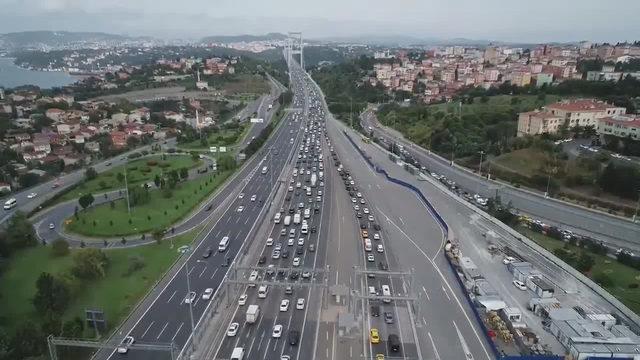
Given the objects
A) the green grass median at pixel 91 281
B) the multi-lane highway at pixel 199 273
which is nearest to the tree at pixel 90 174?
the multi-lane highway at pixel 199 273

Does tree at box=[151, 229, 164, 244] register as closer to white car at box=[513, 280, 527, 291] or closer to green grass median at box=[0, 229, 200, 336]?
green grass median at box=[0, 229, 200, 336]

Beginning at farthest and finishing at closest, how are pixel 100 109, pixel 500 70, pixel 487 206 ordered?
pixel 500 70
pixel 100 109
pixel 487 206

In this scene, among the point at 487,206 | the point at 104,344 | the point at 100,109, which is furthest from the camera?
the point at 100,109

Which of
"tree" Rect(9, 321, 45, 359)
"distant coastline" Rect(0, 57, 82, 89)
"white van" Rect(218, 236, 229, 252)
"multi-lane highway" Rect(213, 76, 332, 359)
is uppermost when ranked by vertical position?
"distant coastline" Rect(0, 57, 82, 89)

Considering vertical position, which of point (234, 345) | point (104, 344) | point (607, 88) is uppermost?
point (607, 88)

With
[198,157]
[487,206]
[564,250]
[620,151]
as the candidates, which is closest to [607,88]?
[620,151]

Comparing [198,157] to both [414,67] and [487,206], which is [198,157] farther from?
[414,67]

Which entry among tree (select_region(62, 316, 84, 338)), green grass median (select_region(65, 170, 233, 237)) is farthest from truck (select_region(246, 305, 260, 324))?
green grass median (select_region(65, 170, 233, 237))
